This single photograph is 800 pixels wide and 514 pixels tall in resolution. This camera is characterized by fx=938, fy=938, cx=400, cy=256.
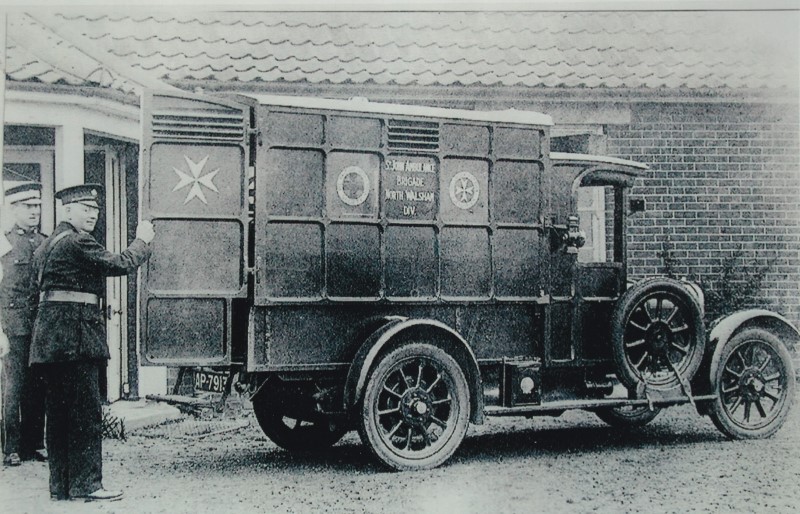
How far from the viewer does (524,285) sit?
6.27 metres

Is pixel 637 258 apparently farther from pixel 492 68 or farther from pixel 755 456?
pixel 755 456

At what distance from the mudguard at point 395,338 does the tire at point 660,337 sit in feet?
3.56

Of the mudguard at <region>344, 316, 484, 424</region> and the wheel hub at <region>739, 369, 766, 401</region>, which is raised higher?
the mudguard at <region>344, 316, 484, 424</region>

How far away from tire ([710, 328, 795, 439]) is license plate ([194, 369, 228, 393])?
11.5 ft

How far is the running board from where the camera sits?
6.07 meters

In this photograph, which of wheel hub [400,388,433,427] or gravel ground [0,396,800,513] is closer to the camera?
gravel ground [0,396,800,513]

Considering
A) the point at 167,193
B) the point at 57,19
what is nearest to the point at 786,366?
the point at 167,193

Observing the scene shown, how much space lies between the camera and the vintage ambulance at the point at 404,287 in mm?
5406

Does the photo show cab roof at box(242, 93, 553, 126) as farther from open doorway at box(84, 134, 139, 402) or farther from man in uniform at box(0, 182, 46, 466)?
open doorway at box(84, 134, 139, 402)

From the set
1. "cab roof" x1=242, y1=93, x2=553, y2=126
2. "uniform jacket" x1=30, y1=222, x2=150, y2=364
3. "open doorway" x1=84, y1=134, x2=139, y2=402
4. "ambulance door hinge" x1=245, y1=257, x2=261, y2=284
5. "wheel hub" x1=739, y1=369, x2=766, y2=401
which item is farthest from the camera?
"open doorway" x1=84, y1=134, x2=139, y2=402

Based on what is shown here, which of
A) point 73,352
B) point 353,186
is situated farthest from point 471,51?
point 73,352

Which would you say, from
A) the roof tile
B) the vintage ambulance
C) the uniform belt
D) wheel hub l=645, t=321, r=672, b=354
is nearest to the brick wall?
the roof tile

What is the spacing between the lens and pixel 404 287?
592 centimetres

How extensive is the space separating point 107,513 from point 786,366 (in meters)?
4.78
